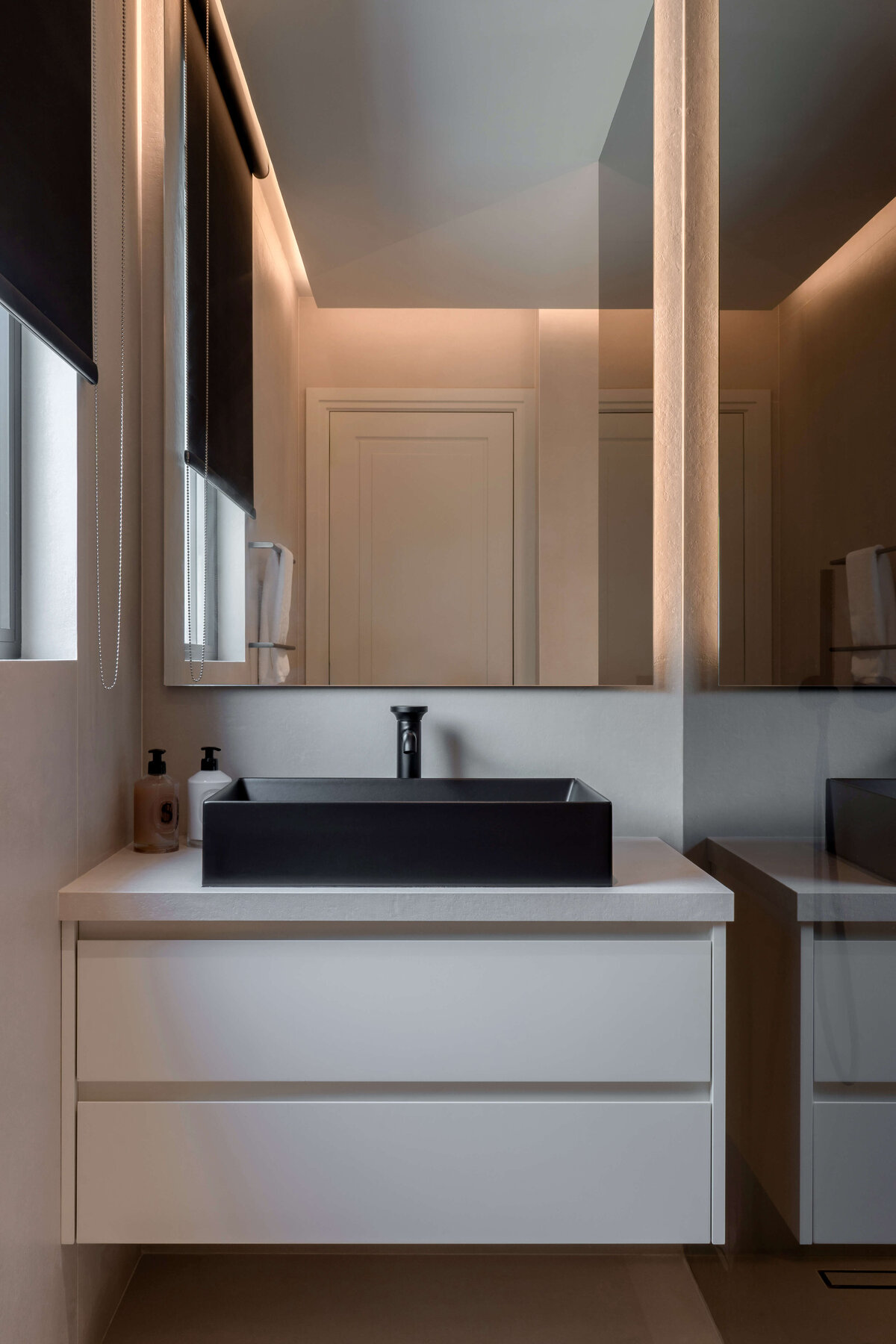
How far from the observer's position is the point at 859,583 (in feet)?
2.75

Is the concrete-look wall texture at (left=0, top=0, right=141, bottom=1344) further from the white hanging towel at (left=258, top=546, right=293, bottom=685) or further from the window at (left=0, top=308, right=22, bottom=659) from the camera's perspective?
the white hanging towel at (left=258, top=546, right=293, bottom=685)

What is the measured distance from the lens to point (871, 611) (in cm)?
80

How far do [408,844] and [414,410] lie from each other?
0.86m

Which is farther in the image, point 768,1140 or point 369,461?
point 369,461

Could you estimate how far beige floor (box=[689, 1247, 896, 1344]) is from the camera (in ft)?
2.74

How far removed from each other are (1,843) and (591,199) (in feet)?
5.07

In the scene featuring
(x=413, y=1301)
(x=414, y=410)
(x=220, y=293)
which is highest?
(x=220, y=293)

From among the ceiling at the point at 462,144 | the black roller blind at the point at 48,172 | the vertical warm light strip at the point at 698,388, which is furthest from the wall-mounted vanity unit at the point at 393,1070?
the ceiling at the point at 462,144

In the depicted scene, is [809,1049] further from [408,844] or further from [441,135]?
[441,135]

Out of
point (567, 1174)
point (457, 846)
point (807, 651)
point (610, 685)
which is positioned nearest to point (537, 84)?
point (610, 685)

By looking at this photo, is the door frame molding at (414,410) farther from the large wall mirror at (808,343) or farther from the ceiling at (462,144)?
the large wall mirror at (808,343)

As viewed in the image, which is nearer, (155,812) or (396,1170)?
(396,1170)

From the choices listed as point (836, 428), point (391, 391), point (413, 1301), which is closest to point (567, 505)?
point (391, 391)

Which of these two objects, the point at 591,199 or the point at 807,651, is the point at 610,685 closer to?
the point at 807,651
